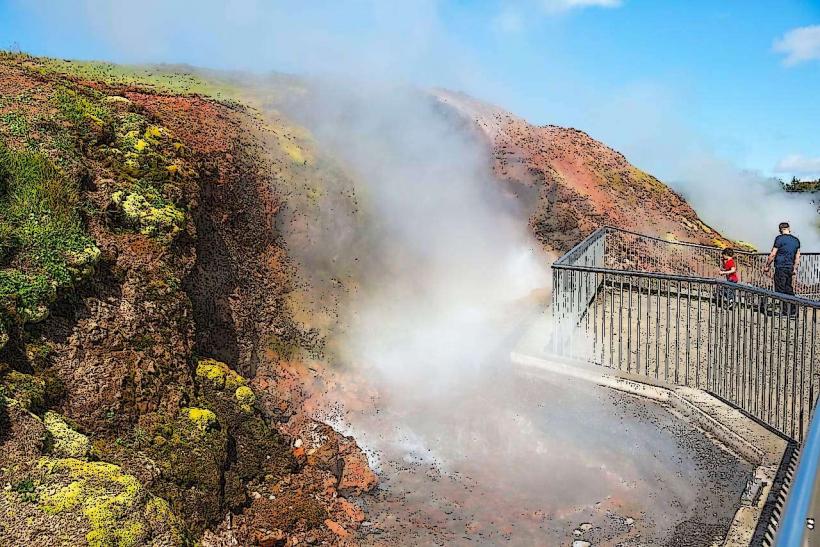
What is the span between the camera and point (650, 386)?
7.01 metres

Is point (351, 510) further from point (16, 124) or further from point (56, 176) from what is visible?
point (16, 124)

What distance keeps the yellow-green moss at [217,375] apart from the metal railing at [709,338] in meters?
4.42

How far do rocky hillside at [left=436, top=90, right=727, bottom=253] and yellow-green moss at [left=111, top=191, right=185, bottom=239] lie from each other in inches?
486

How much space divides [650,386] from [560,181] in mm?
14283

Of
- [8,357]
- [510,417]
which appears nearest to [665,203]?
[510,417]

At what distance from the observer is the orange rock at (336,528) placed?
7086mm

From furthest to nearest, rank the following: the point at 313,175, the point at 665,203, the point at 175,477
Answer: the point at 665,203
the point at 313,175
the point at 175,477

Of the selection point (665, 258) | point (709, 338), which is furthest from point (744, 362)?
point (665, 258)

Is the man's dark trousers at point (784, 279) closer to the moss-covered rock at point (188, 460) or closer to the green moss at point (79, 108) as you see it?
the moss-covered rock at point (188, 460)

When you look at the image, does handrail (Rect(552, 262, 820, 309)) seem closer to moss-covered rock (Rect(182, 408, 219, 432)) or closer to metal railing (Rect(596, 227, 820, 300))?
moss-covered rock (Rect(182, 408, 219, 432))

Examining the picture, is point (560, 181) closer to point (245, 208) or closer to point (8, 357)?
point (245, 208)

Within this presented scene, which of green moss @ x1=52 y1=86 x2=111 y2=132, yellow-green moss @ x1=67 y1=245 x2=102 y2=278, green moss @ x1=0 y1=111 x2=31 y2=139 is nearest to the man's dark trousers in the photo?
yellow-green moss @ x1=67 y1=245 x2=102 y2=278

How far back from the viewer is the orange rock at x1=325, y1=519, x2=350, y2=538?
709 centimetres

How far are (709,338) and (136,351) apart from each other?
262 inches
